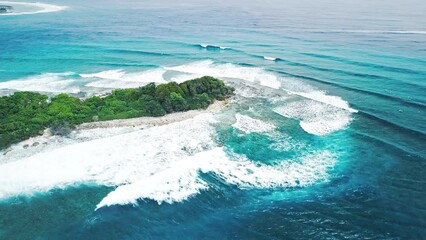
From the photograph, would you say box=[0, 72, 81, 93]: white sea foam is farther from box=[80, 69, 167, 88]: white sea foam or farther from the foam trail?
the foam trail

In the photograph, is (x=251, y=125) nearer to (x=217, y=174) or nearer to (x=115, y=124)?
(x=217, y=174)

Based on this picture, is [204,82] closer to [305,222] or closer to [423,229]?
[305,222]

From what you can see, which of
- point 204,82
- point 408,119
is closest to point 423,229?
point 408,119

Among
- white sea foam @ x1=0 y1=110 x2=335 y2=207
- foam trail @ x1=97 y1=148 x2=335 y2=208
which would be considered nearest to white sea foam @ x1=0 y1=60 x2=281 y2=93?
white sea foam @ x1=0 y1=110 x2=335 y2=207

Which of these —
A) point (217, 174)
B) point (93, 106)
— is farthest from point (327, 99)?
point (93, 106)

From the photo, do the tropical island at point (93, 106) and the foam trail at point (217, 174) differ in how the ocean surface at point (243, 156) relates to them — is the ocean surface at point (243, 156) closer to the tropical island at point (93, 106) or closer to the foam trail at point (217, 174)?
the foam trail at point (217, 174)

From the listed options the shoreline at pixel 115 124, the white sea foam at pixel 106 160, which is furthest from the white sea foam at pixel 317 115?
the white sea foam at pixel 106 160
